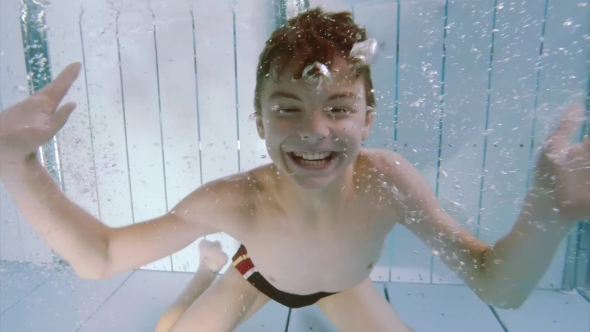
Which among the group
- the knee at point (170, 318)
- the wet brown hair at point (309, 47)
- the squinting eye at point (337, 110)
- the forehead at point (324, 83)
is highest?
the wet brown hair at point (309, 47)

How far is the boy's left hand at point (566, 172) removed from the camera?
893 millimetres

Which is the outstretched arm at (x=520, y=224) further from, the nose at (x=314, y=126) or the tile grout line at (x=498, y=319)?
the tile grout line at (x=498, y=319)

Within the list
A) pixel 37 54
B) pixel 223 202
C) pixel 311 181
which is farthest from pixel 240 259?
pixel 37 54

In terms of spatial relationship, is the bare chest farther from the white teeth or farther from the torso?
the white teeth

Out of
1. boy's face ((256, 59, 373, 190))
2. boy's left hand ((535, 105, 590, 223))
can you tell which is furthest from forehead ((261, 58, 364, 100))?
boy's left hand ((535, 105, 590, 223))

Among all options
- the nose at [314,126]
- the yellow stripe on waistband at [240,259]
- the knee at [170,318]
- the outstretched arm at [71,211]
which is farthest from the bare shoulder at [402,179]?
the knee at [170,318]

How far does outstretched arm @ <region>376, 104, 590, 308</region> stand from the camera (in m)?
0.92

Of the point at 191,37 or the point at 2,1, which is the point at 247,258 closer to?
the point at 191,37

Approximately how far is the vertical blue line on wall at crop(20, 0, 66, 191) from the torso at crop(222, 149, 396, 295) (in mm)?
1672

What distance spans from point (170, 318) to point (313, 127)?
1207 mm

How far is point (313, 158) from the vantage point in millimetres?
1190

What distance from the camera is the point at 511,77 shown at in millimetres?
2207

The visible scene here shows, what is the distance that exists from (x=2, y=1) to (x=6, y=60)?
37 cm

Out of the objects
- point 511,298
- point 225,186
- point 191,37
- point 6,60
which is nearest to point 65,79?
point 225,186
